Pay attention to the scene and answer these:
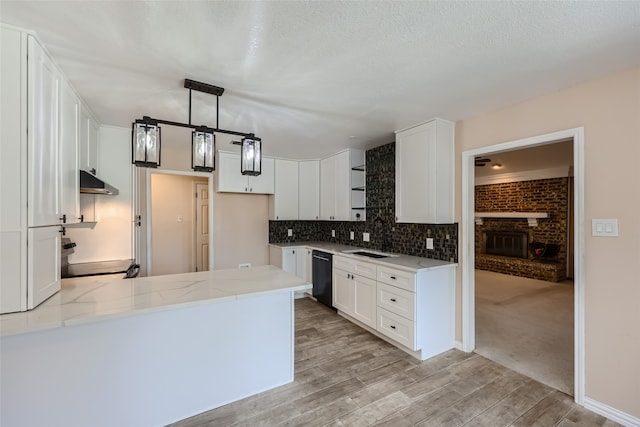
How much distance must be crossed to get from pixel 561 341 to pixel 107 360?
164 inches

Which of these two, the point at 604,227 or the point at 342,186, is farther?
the point at 342,186

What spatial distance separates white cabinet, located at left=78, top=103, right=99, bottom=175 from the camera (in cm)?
227

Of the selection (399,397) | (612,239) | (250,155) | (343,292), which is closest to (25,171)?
(250,155)

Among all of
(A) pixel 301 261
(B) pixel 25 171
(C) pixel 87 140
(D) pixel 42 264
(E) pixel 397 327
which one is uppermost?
(C) pixel 87 140

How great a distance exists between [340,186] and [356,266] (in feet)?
4.55

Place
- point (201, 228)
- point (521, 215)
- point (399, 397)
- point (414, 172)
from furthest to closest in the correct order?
point (521, 215), point (201, 228), point (414, 172), point (399, 397)

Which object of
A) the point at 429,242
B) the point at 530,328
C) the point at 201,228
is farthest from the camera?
the point at 201,228

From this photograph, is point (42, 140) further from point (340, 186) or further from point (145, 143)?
point (340, 186)

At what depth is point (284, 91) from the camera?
214 cm

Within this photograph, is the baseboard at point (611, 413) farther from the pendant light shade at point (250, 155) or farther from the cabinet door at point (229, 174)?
the cabinet door at point (229, 174)

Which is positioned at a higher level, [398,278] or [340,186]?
[340,186]

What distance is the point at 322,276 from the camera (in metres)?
4.09

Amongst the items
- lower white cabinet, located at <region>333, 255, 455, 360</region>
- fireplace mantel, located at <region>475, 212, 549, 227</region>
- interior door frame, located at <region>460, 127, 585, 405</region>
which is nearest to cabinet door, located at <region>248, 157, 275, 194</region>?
lower white cabinet, located at <region>333, 255, 455, 360</region>

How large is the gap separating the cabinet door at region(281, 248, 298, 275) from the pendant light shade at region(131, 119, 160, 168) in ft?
9.74
